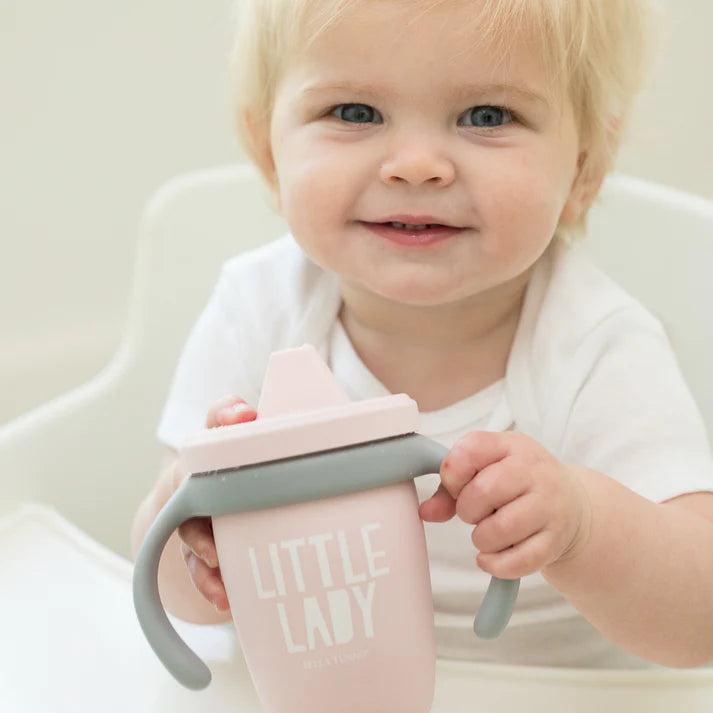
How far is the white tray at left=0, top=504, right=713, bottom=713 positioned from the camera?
1.77 ft

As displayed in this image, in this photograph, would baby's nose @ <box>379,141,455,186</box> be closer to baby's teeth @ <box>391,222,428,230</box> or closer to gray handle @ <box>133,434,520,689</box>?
baby's teeth @ <box>391,222,428,230</box>

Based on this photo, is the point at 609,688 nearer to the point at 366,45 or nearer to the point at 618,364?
the point at 618,364

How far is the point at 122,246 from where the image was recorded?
1.35 metres

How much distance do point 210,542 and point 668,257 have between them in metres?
0.53

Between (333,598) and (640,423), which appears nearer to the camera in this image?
(333,598)

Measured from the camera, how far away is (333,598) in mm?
396

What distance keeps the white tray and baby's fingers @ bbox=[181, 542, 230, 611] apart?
106 mm

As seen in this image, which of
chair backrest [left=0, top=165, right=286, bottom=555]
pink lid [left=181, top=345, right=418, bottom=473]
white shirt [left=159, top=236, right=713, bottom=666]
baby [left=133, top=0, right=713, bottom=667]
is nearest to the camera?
pink lid [left=181, top=345, right=418, bottom=473]

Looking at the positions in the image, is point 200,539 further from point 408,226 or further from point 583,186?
point 583,186

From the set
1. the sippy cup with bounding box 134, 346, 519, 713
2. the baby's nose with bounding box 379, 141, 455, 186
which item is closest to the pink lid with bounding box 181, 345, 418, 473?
the sippy cup with bounding box 134, 346, 519, 713

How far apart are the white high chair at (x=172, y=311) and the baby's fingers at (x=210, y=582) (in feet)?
1.11

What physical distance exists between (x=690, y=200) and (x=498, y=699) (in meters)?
0.46

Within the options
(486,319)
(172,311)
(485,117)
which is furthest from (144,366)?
(485,117)

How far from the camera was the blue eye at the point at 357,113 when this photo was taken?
0.61 metres
